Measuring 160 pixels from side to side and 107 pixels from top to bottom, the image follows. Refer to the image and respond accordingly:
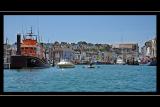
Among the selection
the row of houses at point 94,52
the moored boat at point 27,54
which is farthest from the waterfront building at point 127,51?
the moored boat at point 27,54

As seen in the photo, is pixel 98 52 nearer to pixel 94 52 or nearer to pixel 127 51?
pixel 94 52

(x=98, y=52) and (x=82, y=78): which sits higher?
(x=98, y=52)

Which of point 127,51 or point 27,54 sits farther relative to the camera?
point 27,54

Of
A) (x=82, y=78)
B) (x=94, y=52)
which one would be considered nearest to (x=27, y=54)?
(x=94, y=52)

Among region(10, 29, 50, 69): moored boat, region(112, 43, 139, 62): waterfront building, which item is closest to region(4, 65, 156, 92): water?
region(10, 29, 50, 69): moored boat

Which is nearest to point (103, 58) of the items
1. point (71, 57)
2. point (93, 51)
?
point (93, 51)

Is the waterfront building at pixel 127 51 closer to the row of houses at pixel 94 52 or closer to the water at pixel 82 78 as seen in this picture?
the row of houses at pixel 94 52

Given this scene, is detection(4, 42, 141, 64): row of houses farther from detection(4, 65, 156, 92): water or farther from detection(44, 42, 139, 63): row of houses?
detection(4, 65, 156, 92): water

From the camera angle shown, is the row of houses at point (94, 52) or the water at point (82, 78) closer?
the row of houses at point (94, 52)

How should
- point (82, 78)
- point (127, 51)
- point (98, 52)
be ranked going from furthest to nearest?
point (82, 78)
point (98, 52)
point (127, 51)

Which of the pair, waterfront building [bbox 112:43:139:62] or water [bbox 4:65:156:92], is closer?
→ waterfront building [bbox 112:43:139:62]

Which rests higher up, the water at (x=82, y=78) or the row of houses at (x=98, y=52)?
the row of houses at (x=98, y=52)

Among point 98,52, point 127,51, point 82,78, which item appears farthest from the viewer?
point 82,78
